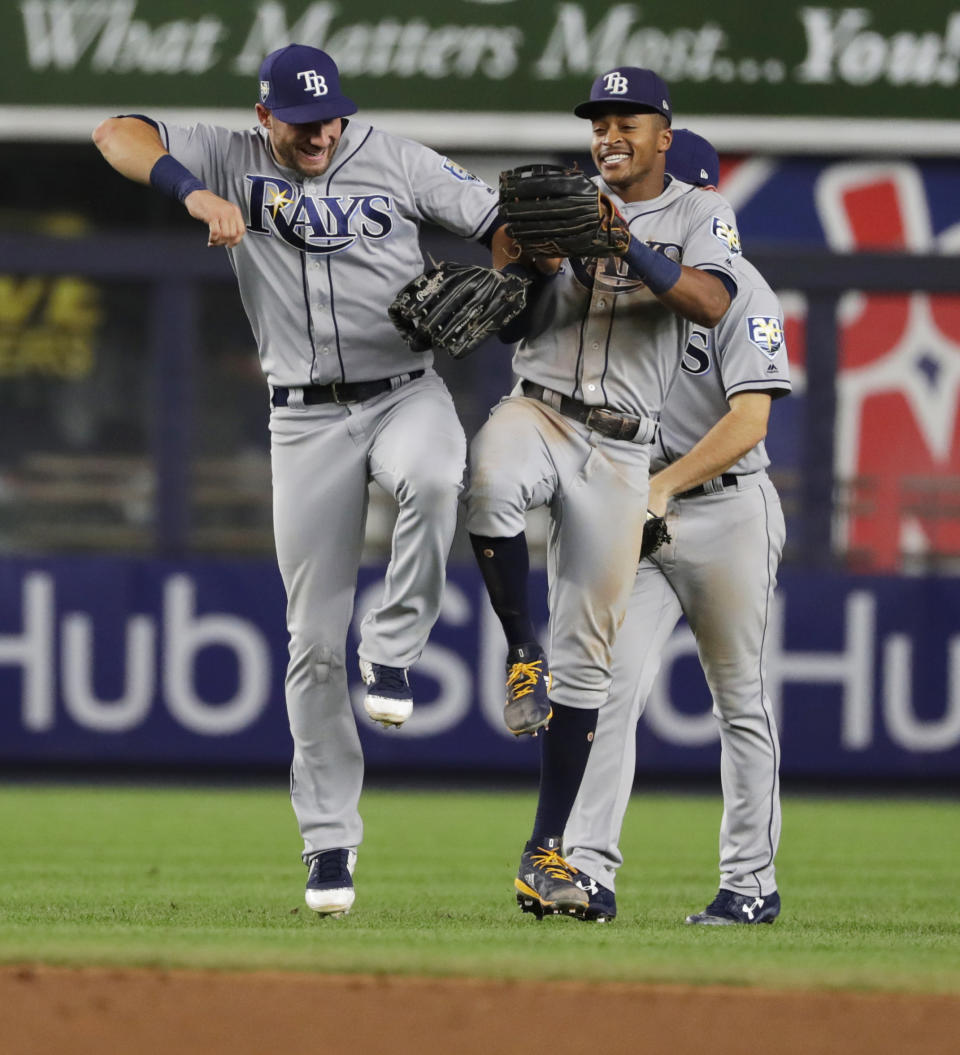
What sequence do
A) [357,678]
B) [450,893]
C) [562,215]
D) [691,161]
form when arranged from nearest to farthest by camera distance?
[562,215] < [691,161] < [450,893] < [357,678]

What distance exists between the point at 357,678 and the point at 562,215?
5301 millimetres

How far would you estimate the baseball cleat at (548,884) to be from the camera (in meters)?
4.73

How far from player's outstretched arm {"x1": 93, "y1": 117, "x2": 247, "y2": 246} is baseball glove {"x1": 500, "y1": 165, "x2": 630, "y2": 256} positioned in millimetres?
647

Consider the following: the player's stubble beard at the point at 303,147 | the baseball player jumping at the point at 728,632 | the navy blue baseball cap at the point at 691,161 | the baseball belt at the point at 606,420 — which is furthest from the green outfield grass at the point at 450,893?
the navy blue baseball cap at the point at 691,161

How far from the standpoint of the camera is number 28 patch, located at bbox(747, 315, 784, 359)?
16.4 feet

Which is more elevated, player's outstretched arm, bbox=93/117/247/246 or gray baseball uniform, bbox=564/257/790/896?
player's outstretched arm, bbox=93/117/247/246

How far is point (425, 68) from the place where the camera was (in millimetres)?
10625

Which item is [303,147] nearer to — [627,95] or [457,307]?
[457,307]

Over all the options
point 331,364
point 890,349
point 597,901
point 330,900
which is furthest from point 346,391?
point 890,349

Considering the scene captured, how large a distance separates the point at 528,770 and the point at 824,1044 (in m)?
6.42

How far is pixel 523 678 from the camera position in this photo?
15.1 ft

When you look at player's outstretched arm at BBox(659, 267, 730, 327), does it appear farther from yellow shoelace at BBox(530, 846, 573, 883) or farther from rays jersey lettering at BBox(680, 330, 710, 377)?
yellow shoelace at BBox(530, 846, 573, 883)

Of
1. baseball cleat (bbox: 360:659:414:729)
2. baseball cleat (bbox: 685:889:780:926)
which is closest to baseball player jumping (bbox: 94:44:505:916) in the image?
baseball cleat (bbox: 360:659:414:729)

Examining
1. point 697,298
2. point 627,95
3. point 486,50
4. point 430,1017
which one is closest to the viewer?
point 430,1017
